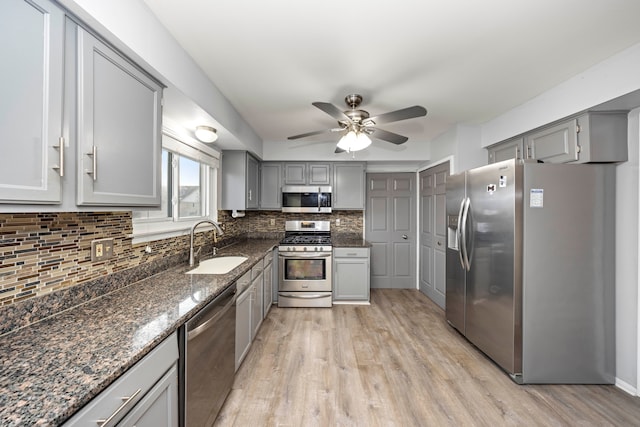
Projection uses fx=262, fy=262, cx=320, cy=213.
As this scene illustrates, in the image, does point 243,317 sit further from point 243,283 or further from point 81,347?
point 81,347

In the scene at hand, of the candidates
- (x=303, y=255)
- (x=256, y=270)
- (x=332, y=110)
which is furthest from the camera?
(x=303, y=255)

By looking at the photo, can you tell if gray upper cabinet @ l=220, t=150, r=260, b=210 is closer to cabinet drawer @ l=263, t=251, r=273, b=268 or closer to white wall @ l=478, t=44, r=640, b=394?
cabinet drawer @ l=263, t=251, r=273, b=268

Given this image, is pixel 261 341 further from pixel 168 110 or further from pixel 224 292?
pixel 168 110

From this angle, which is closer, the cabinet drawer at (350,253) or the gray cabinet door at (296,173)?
the cabinet drawer at (350,253)

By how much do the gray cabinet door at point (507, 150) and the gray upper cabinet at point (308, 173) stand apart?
2.10 meters

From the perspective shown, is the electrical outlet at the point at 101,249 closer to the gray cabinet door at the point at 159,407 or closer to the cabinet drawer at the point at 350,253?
the gray cabinet door at the point at 159,407

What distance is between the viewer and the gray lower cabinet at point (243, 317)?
2.03 metres

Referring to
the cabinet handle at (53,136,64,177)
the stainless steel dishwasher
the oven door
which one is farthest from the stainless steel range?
the cabinet handle at (53,136,64,177)

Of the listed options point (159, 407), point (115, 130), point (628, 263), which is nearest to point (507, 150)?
point (628, 263)

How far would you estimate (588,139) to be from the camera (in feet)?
6.49

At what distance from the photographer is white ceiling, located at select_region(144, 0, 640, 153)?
135 centimetres

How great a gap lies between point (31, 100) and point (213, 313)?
1181mm

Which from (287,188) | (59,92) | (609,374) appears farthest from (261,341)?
(609,374)

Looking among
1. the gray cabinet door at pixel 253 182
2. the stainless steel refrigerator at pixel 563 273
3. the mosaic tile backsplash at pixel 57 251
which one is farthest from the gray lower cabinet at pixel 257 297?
the stainless steel refrigerator at pixel 563 273
